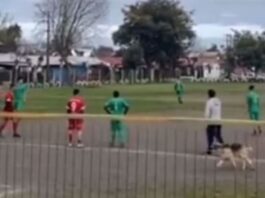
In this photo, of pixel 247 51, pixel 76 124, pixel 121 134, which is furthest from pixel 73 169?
pixel 247 51

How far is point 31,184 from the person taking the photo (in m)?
13.8

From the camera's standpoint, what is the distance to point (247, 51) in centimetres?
13075

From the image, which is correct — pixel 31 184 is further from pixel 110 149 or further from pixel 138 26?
pixel 138 26

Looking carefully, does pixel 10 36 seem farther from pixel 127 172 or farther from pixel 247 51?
pixel 127 172

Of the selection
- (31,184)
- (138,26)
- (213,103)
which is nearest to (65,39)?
(138,26)

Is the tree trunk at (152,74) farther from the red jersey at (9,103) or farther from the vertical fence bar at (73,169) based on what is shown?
the vertical fence bar at (73,169)

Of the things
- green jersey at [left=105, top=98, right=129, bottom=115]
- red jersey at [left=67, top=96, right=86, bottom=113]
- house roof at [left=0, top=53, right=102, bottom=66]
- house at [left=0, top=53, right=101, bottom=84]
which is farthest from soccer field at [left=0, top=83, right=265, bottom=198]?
house roof at [left=0, top=53, right=102, bottom=66]

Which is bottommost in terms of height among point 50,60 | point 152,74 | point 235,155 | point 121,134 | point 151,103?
point 235,155

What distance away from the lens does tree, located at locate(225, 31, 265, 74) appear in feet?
426

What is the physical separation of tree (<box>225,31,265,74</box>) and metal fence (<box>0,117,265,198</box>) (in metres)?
110

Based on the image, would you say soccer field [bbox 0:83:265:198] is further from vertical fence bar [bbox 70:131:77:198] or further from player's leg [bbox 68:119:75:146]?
player's leg [bbox 68:119:75:146]

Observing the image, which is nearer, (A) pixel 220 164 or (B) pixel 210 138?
(A) pixel 220 164

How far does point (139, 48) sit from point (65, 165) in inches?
3883

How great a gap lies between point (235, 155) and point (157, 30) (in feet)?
316
